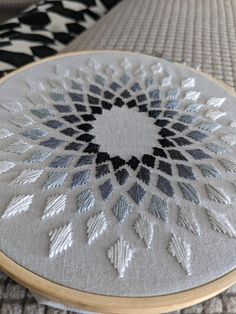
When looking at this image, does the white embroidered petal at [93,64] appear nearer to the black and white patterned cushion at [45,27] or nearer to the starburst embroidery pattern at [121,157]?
the starburst embroidery pattern at [121,157]

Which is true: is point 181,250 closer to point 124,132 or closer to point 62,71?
point 124,132

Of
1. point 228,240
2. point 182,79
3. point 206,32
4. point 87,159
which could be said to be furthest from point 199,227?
point 206,32

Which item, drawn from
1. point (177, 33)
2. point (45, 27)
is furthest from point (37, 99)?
point (45, 27)

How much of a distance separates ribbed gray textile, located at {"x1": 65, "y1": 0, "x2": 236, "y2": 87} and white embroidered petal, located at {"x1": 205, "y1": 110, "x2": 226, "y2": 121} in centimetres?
14

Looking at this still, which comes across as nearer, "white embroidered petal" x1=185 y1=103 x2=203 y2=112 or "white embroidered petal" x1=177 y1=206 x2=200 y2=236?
"white embroidered petal" x1=177 y1=206 x2=200 y2=236

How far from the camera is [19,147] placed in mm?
538

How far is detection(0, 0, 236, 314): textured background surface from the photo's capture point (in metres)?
0.80

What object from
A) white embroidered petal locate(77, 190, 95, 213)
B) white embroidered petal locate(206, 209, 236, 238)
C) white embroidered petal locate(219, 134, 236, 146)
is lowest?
white embroidered petal locate(206, 209, 236, 238)

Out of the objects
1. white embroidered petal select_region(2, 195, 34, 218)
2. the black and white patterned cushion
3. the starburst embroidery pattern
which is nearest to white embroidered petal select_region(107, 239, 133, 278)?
the starburst embroidery pattern

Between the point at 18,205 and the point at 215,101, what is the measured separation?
322 millimetres

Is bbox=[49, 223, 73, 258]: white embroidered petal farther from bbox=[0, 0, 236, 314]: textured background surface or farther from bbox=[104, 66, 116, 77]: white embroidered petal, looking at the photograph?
bbox=[0, 0, 236, 314]: textured background surface

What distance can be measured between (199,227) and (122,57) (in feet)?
1.15

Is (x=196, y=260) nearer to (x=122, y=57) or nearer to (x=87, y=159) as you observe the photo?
(x=87, y=159)

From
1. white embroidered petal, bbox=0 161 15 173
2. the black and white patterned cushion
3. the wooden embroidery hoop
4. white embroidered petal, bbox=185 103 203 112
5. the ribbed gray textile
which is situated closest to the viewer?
the wooden embroidery hoop
